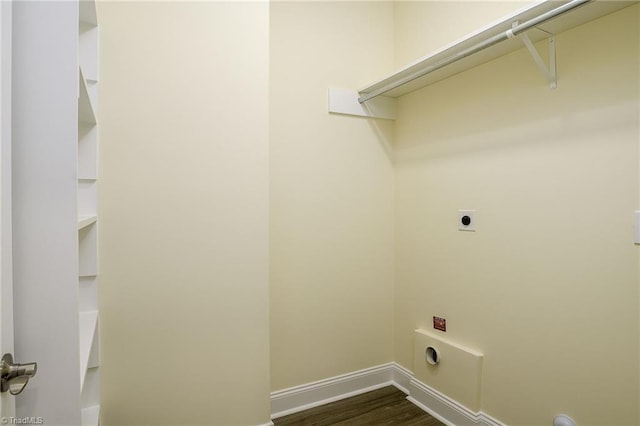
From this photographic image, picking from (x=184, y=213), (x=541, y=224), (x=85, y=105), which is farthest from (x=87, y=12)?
(x=541, y=224)

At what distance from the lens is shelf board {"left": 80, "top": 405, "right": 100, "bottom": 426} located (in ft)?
4.30

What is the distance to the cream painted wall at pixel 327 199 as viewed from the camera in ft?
6.82

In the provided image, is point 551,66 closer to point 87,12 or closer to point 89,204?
point 87,12

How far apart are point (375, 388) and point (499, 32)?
7.00ft

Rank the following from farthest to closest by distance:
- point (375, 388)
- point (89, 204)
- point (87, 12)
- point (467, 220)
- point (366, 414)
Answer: point (375, 388)
point (366, 414)
point (467, 220)
point (89, 204)
point (87, 12)

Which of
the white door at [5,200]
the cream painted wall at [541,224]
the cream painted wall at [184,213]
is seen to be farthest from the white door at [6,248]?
the cream painted wall at [541,224]

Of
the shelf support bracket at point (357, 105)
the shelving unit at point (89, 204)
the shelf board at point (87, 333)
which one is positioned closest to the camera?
the shelf board at point (87, 333)

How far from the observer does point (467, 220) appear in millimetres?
1920

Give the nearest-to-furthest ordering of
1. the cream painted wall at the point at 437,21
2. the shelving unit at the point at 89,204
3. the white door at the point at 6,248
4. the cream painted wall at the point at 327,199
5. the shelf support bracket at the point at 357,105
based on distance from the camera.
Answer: the white door at the point at 6,248
the shelving unit at the point at 89,204
the cream painted wall at the point at 437,21
the cream painted wall at the point at 327,199
the shelf support bracket at the point at 357,105

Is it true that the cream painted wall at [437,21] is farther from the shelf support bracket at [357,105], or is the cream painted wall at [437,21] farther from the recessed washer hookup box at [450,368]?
the recessed washer hookup box at [450,368]

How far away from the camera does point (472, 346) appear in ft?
6.24

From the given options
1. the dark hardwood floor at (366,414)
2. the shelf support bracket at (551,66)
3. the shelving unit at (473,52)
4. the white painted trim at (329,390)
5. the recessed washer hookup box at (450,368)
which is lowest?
the dark hardwood floor at (366,414)

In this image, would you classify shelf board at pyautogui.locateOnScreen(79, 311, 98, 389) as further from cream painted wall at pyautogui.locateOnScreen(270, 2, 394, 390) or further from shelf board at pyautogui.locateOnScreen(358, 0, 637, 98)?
shelf board at pyautogui.locateOnScreen(358, 0, 637, 98)

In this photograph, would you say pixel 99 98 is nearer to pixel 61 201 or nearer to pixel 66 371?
pixel 61 201
